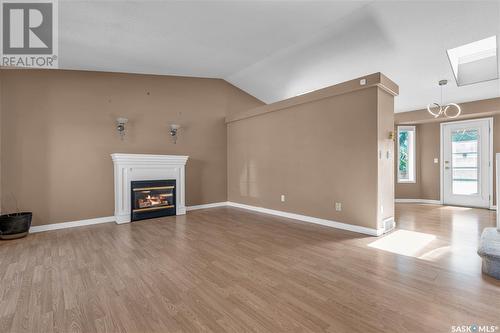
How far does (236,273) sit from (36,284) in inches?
73.0

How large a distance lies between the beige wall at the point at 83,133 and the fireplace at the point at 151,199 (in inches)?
19.4

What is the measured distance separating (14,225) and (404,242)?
18.6 ft

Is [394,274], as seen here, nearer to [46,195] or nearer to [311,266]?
[311,266]

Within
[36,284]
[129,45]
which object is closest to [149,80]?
[129,45]

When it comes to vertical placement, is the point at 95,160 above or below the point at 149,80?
below

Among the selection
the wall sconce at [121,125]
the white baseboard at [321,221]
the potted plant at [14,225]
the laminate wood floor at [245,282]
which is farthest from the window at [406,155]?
the potted plant at [14,225]

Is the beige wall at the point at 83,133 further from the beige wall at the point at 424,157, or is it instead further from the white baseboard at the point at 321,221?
the beige wall at the point at 424,157

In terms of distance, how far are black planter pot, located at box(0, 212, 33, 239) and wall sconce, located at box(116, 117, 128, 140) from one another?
204 centimetres

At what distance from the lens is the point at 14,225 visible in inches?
142

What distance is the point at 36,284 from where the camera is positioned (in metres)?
2.24

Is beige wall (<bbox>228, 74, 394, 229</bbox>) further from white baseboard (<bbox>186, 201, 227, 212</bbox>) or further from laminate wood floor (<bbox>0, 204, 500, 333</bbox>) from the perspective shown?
laminate wood floor (<bbox>0, 204, 500, 333</bbox>)

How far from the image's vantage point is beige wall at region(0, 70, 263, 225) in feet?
13.1

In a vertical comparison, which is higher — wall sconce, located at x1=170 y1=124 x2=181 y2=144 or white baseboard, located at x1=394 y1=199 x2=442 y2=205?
wall sconce, located at x1=170 y1=124 x2=181 y2=144

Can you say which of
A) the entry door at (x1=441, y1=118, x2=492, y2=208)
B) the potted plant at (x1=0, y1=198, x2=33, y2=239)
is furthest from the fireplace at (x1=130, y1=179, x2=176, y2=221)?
the entry door at (x1=441, y1=118, x2=492, y2=208)
